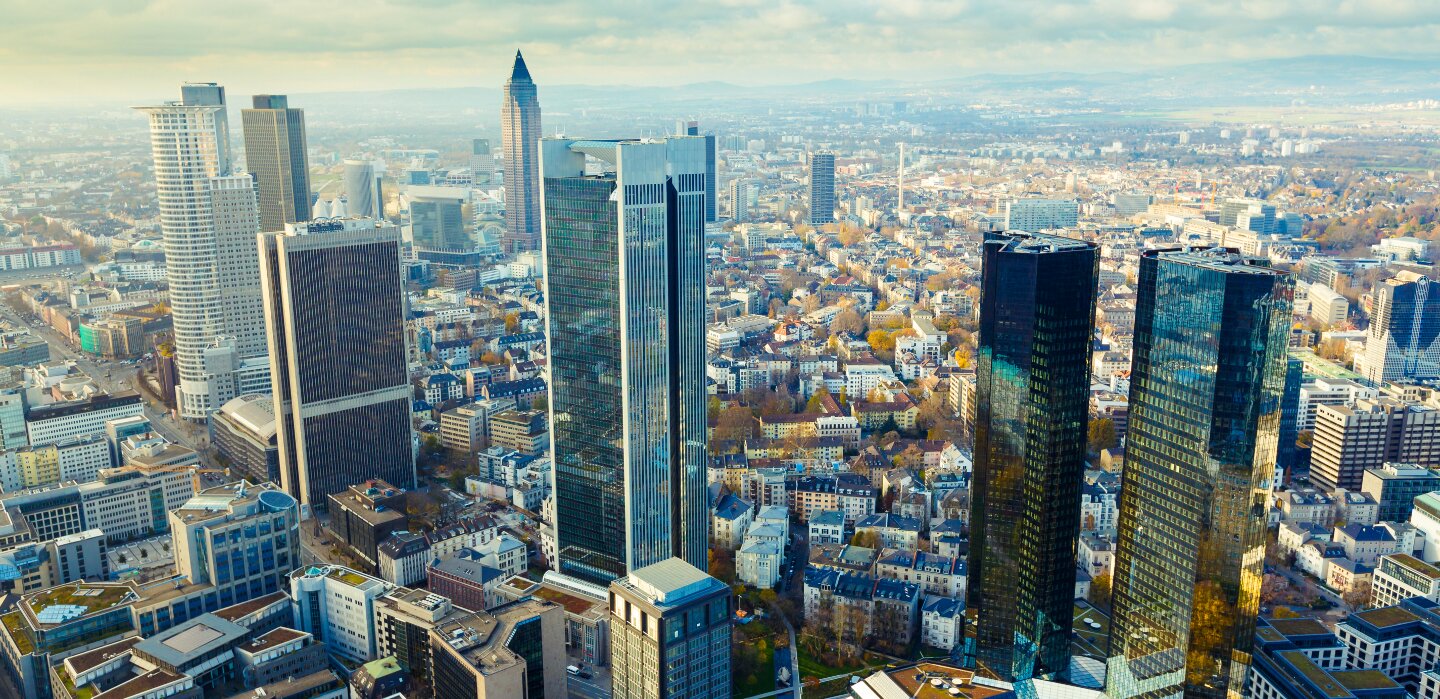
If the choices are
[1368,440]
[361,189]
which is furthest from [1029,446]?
[361,189]

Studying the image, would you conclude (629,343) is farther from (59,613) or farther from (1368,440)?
(1368,440)

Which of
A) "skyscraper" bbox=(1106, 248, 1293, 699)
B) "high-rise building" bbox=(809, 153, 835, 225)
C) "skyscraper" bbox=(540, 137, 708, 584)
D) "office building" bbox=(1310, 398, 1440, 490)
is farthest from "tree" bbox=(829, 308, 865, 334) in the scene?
"skyscraper" bbox=(1106, 248, 1293, 699)

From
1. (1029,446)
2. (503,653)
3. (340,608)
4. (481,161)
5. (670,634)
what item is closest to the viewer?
(670,634)

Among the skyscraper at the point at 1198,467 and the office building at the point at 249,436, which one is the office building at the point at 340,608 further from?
the skyscraper at the point at 1198,467

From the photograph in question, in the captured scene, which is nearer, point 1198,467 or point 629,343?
point 1198,467

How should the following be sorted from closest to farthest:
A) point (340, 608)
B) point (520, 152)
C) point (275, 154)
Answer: point (340, 608) < point (275, 154) < point (520, 152)

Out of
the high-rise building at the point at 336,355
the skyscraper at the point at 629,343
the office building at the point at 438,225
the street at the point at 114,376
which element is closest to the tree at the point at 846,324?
the high-rise building at the point at 336,355
